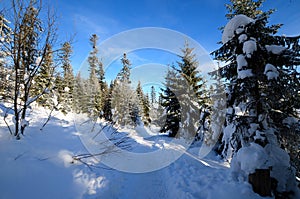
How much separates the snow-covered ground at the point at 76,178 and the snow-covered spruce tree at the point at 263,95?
0.85m

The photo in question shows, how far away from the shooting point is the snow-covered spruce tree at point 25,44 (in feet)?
16.0

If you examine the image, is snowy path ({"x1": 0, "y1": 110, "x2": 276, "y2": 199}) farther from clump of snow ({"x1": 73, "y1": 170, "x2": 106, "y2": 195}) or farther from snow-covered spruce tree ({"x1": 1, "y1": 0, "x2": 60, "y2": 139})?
snow-covered spruce tree ({"x1": 1, "y1": 0, "x2": 60, "y2": 139})

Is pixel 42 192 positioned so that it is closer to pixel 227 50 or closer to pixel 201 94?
pixel 227 50

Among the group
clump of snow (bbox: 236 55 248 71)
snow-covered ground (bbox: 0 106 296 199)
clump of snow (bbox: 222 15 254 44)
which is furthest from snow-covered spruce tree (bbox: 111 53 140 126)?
clump of snow (bbox: 236 55 248 71)

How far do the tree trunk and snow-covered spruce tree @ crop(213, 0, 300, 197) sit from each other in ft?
0.09

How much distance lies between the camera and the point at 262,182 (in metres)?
3.62

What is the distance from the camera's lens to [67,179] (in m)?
3.89

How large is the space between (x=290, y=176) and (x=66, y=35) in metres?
9.01

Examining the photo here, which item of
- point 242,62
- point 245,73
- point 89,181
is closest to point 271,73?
point 245,73

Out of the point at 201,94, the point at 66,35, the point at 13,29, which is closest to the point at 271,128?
the point at 66,35

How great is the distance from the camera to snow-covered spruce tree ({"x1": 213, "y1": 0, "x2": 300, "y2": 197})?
12.1 ft

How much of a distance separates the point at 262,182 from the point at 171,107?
12289 mm

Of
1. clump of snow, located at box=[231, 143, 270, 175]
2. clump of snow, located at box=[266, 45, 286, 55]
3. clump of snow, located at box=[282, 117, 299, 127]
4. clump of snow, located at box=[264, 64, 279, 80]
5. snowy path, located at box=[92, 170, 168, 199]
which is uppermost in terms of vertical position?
clump of snow, located at box=[266, 45, 286, 55]

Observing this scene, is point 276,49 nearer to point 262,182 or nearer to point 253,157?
point 253,157
